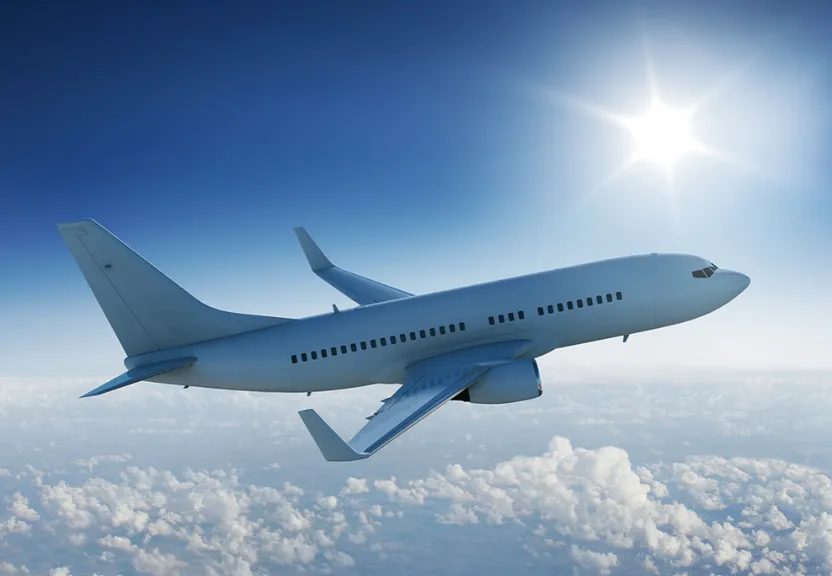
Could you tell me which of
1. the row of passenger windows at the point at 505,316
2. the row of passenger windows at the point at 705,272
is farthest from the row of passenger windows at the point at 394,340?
the row of passenger windows at the point at 705,272

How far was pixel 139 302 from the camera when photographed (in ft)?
96.8

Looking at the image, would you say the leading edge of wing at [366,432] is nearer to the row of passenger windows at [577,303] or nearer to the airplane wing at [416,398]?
the airplane wing at [416,398]

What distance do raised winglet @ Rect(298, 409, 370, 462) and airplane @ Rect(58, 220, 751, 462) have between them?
38.6 feet

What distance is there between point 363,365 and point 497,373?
762cm

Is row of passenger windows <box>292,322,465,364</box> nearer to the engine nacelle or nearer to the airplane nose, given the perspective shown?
the engine nacelle

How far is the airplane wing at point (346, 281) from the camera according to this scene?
39.5m

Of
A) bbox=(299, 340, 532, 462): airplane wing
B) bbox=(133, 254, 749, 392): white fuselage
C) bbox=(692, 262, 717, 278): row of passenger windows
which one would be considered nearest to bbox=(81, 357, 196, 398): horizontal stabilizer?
bbox=(133, 254, 749, 392): white fuselage

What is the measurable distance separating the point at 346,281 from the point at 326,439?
26.4m

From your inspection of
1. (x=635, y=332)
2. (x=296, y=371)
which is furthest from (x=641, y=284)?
(x=296, y=371)

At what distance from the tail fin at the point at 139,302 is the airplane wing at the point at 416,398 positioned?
9478 millimetres

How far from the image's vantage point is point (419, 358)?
2938cm

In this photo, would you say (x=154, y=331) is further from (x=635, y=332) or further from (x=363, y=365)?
(x=635, y=332)

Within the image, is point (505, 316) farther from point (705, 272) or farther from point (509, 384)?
point (705, 272)

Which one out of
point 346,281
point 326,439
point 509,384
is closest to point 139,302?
point 346,281
